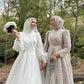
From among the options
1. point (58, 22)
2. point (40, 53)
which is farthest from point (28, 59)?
Answer: point (58, 22)

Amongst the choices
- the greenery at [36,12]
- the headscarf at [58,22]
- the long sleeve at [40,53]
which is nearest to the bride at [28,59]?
the long sleeve at [40,53]

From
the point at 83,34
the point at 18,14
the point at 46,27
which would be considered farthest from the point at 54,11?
the point at 83,34

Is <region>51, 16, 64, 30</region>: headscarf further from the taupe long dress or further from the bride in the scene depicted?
the bride

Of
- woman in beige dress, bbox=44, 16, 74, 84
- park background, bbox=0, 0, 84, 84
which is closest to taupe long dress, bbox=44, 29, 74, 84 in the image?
woman in beige dress, bbox=44, 16, 74, 84

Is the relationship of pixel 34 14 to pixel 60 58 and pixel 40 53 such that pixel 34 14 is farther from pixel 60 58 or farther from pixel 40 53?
pixel 60 58

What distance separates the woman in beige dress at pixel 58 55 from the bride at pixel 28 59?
0.18m

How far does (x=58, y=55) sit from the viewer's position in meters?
2.15

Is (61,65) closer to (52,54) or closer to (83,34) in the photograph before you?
(52,54)

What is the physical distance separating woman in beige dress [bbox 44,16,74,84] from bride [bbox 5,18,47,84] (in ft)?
0.60

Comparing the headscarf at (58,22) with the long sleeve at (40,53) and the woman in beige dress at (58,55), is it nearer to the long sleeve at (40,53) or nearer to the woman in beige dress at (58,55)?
the woman in beige dress at (58,55)

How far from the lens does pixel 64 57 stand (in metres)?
2.25

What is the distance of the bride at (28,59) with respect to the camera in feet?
7.30

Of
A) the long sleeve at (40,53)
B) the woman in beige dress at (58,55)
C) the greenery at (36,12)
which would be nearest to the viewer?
the woman in beige dress at (58,55)

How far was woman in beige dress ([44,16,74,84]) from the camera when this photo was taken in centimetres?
215
